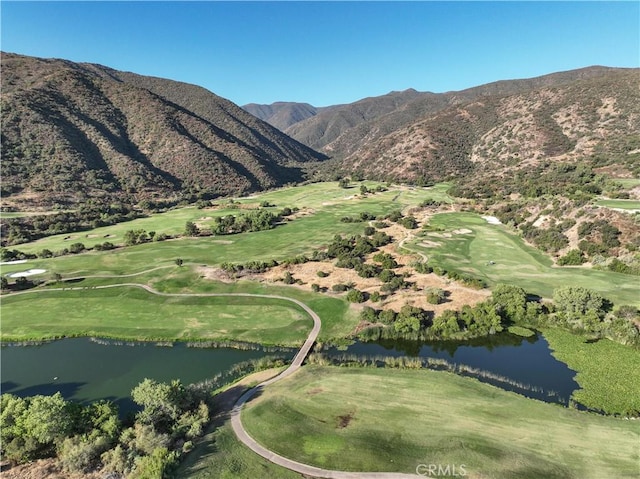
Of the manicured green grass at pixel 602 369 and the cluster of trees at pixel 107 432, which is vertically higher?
the cluster of trees at pixel 107 432

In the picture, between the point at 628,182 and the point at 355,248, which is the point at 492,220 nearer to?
the point at 628,182

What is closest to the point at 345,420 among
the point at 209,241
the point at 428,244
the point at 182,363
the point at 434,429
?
the point at 434,429

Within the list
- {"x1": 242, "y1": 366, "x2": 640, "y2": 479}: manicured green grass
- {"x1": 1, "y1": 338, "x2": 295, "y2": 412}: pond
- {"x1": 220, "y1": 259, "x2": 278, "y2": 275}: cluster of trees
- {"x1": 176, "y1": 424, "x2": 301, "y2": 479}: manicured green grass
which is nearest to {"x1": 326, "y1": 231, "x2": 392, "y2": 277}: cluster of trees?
{"x1": 220, "y1": 259, "x2": 278, "y2": 275}: cluster of trees

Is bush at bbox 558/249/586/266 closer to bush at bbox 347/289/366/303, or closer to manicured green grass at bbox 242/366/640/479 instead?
bush at bbox 347/289/366/303

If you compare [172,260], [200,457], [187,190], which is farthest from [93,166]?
[200,457]

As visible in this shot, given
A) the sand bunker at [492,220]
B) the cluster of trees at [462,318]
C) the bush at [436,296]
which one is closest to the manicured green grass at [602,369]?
the cluster of trees at [462,318]

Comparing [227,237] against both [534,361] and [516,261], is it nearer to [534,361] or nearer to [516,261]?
[516,261]

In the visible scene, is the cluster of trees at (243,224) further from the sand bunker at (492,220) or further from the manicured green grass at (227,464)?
the manicured green grass at (227,464)
